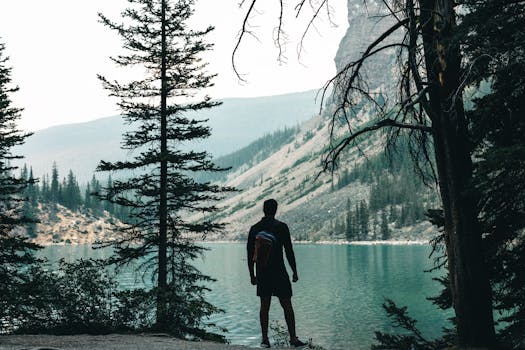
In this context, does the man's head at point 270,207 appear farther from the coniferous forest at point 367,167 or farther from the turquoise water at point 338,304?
the turquoise water at point 338,304

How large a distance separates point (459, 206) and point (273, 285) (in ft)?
10.9

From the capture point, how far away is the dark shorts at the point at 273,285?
29.3ft

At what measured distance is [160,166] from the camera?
18.7 metres

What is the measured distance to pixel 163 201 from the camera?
1838cm

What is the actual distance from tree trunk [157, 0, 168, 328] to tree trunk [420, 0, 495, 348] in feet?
34.1

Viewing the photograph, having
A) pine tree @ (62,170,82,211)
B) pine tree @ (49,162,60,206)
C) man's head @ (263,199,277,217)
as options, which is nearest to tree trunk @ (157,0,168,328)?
man's head @ (263,199,277,217)

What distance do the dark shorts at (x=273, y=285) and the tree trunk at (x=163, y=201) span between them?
8.01 m

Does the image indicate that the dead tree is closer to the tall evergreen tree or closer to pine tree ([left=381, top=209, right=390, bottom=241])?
the tall evergreen tree

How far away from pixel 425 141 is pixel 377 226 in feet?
639

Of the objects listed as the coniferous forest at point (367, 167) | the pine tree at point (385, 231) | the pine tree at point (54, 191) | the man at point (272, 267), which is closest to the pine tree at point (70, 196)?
the pine tree at point (54, 191)

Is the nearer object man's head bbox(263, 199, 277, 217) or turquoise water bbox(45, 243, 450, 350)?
man's head bbox(263, 199, 277, 217)

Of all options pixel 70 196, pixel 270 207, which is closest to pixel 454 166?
pixel 270 207

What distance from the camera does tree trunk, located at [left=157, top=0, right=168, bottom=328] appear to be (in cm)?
1635

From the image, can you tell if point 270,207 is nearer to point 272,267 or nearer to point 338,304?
point 272,267
